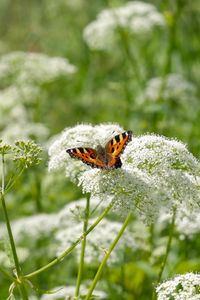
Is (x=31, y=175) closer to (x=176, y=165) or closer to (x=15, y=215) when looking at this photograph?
(x=15, y=215)

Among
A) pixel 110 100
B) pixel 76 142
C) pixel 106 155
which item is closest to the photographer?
pixel 106 155

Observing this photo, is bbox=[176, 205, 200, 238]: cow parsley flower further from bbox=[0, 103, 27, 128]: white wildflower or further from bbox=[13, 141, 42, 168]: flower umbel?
bbox=[0, 103, 27, 128]: white wildflower

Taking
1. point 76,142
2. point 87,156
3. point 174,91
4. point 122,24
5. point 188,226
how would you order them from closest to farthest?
point 87,156
point 76,142
point 188,226
point 174,91
point 122,24

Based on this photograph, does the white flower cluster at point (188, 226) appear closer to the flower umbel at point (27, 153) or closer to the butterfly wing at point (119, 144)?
the butterfly wing at point (119, 144)

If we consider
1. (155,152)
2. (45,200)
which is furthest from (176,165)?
(45,200)

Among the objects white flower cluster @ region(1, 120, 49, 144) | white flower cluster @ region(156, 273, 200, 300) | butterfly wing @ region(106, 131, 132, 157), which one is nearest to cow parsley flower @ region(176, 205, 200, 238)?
butterfly wing @ region(106, 131, 132, 157)

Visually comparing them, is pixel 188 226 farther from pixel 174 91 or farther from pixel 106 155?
pixel 174 91

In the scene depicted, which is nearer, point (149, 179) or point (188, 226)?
point (149, 179)

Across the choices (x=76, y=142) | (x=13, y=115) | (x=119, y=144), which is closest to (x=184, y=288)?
(x=119, y=144)

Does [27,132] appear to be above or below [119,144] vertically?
above
